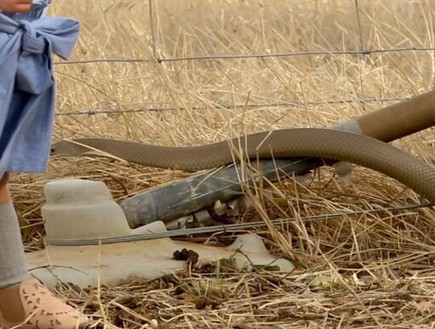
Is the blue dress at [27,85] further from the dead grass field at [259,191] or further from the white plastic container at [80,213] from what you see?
the white plastic container at [80,213]

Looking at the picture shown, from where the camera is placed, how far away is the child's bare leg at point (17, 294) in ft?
7.46

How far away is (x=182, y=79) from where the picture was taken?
13.2 feet

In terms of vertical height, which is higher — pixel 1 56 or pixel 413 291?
pixel 1 56

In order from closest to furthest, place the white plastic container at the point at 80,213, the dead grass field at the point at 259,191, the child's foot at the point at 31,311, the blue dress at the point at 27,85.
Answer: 1. the blue dress at the point at 27,85
2. the child's foot at the point at 31,311
3. the dead grass field at the point at 259,191
4. the white plastic container at the point at 80,213

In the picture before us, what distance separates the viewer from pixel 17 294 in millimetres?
2307

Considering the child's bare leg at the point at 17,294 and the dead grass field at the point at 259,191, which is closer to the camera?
the child's bare leg at the point at 17,294

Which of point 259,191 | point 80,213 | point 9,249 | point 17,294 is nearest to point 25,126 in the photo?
point 9,249

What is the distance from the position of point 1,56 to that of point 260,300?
811 mm

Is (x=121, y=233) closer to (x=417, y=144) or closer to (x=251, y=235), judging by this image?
(x=251, y=235)

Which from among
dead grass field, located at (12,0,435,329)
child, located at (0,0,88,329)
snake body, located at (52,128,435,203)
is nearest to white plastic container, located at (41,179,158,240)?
dead grass field, located at (12,0,435,329)

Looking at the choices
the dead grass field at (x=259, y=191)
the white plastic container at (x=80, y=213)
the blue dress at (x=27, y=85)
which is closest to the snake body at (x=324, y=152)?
the dead grass field at (x=259, y=191)

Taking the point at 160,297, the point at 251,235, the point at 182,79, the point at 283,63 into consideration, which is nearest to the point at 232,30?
the point at 283,63

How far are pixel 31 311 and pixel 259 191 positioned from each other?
0.82 metres

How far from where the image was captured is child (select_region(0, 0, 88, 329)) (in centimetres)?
219
